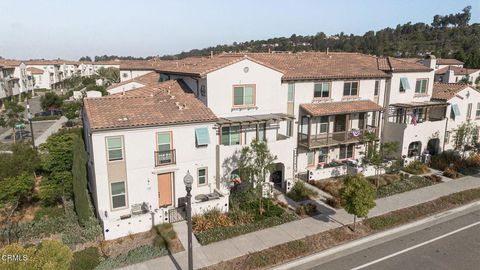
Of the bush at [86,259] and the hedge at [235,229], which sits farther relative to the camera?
the hedge at [235,229]

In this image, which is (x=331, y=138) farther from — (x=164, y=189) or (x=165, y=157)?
(x=164, y=189)

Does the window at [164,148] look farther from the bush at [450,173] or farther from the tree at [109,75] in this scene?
the tree at [109,75]

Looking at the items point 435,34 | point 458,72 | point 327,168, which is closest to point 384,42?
point 435,34

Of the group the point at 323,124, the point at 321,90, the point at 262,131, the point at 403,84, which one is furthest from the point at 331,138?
the point at 403,84

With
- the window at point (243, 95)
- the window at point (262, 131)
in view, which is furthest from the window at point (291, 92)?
the window at point (243, 95)

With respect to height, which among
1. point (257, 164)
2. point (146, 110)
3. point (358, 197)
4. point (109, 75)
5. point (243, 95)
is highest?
point (243, 95)

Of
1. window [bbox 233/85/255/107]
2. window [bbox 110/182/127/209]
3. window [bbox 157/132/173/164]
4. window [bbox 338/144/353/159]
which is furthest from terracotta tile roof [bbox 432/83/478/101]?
window [bbox 110/182/127/209]
